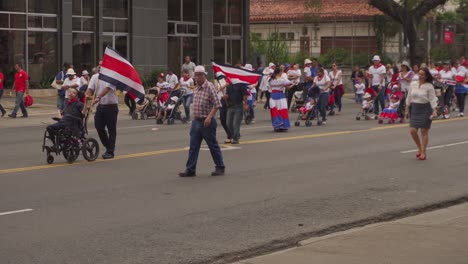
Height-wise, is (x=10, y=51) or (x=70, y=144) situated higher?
(x=10, y=51)

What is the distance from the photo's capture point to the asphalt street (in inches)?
367

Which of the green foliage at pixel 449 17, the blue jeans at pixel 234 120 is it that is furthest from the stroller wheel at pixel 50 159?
the green foliage at pixel 449 17

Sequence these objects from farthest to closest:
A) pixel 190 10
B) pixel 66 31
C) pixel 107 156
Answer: pixel 190 10, pixel 66 31, pixel 107 156

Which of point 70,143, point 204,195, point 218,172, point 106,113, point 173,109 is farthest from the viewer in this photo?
point 173,109

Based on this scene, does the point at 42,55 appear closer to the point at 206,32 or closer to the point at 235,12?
the point at 206,32

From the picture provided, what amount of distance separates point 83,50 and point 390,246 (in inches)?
1257

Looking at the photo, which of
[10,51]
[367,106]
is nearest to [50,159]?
[367,106]

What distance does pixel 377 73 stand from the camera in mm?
27453

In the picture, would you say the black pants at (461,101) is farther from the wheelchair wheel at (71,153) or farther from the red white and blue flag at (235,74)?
the wheelchair wheel at (71,153)

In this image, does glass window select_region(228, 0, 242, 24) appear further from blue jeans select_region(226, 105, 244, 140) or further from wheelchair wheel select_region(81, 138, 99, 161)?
wheelchair wheel select_region(81, 138, 99, 161)

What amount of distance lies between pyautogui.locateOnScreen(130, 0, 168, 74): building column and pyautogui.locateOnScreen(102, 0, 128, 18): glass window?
1.21ft

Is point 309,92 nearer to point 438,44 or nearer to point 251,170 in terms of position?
point 251,170

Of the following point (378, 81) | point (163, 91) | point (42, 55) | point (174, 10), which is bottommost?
point (163, 91)

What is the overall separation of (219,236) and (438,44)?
54106 millimetres
